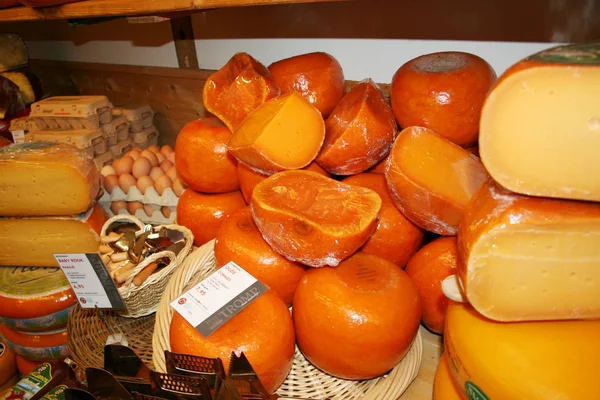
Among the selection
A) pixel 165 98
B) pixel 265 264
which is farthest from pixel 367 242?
pixel 165 98

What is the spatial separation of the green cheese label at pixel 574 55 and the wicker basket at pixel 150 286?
0.91 m

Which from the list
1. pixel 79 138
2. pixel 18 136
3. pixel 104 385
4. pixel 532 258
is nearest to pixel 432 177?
pixel 532 258

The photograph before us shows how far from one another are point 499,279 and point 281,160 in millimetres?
511

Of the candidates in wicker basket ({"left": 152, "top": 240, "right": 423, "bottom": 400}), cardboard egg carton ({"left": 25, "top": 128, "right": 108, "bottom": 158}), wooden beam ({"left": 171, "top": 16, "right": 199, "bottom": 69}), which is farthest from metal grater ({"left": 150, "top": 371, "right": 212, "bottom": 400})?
wooden beam ({"left": 171, "top": 16, "right": 199, "bottom": 69})

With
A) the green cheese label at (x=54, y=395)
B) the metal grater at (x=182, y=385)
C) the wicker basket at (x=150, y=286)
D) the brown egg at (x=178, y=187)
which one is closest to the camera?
the metal grater at (x=182, y=385)

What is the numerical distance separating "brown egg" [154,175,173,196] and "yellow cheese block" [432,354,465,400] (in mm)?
1087

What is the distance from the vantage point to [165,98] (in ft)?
6.21

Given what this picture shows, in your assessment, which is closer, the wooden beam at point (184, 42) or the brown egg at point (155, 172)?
the brown egg at point (155, 172)

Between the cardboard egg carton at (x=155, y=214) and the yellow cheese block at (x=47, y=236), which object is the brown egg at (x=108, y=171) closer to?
the cardboard egg carton at (x=155, y=214)

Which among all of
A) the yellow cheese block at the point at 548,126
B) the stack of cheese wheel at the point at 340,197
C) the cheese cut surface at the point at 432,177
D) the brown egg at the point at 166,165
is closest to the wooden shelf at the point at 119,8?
the stack of cheese wheel at the point at 340,197

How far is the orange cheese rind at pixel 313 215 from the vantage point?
2.69 feet

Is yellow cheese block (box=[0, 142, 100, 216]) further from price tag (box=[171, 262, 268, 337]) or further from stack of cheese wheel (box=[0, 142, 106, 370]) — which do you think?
price tag (box=[171, 262, 268, 337])

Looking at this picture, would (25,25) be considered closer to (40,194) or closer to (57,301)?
(40,194)

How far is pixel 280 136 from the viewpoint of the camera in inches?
37.4
